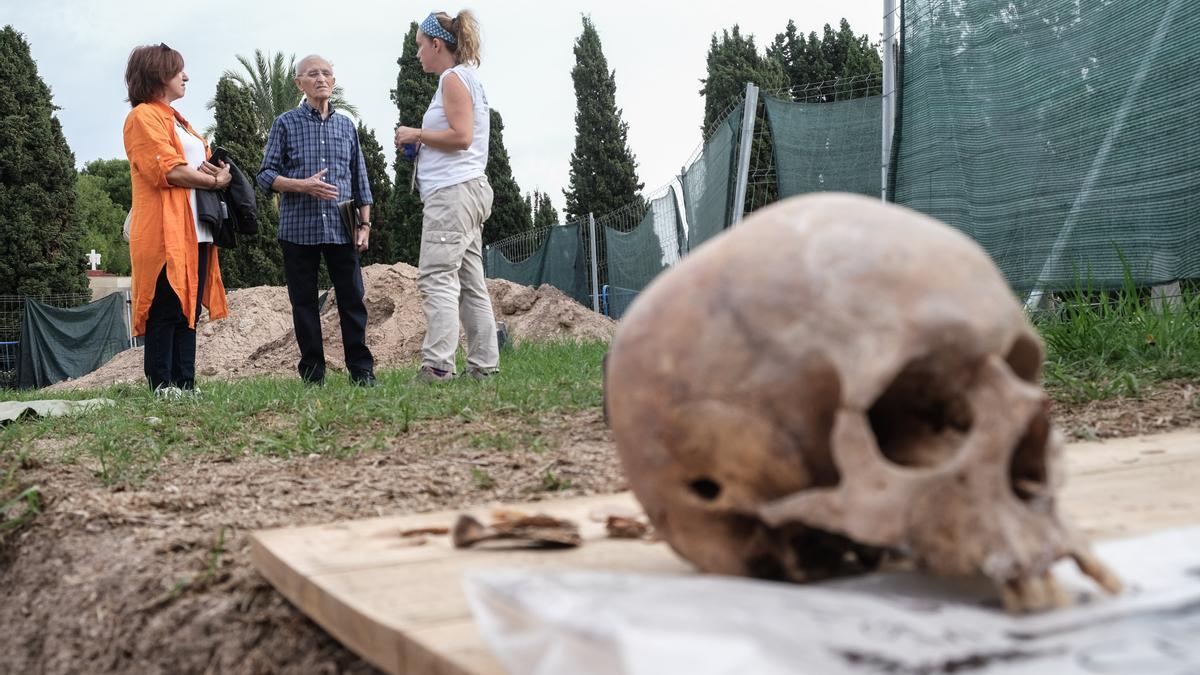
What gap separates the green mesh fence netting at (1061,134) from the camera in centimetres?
484

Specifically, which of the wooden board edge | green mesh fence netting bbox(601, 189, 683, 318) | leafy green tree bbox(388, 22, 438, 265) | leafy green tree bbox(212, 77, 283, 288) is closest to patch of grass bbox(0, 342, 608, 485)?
the wooden board edge

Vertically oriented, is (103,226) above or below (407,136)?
above

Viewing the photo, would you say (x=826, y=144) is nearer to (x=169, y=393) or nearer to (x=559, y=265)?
(x=169, y=393)

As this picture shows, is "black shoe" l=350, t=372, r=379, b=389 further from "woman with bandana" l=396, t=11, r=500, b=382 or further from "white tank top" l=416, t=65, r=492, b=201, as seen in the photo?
"white tank top" l=416, t=65, r=492, b=201

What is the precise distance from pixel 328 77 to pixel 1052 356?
449cm

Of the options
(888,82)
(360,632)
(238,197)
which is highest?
(888,82)

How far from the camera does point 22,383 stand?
18297mm

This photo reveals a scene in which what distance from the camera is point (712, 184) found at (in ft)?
31.0

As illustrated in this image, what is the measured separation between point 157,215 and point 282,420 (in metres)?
2.03

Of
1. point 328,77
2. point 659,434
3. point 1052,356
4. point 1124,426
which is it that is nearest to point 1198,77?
point 1052,356

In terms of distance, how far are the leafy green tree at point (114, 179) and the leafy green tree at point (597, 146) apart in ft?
110

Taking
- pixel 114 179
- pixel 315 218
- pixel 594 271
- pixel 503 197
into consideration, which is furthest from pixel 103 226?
pixel 315 218

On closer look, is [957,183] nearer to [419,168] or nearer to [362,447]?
[419,168]

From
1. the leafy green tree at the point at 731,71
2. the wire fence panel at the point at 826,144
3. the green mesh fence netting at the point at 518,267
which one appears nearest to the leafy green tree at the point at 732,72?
the leafy green tree at the point at 731,71
